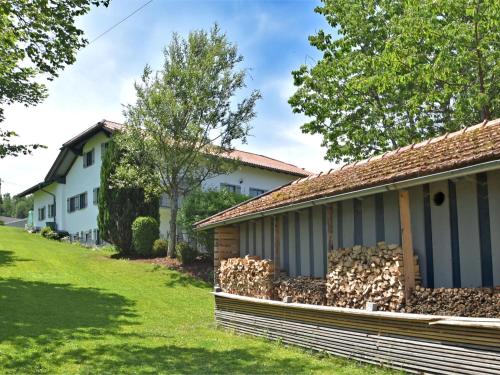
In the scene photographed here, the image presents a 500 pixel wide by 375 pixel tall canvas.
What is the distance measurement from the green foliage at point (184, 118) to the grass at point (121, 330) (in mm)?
3997

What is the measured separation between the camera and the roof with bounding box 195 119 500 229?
19.8ft

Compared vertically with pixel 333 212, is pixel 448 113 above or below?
above

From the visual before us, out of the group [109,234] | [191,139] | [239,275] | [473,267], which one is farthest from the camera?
[109,234]

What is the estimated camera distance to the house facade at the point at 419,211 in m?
6.14

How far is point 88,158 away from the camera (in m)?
31.2

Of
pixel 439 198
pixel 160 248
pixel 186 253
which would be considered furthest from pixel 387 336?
pixel 160 248

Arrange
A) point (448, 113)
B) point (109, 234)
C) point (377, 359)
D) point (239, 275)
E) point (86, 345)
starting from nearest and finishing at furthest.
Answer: point (377, 359) < point (86, 345) < point (239, 275) < point (448, 113) < point (109, 234)

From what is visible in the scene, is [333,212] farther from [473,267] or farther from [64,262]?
[64,262]

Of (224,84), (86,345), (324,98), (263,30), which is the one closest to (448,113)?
(324,98)

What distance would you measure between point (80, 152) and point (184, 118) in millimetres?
14143

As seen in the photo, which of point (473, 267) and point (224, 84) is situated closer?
point (473, 267)

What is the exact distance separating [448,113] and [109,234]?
50.6ft

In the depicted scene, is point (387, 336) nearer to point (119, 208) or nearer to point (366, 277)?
point (366, 277)

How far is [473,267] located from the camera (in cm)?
631
